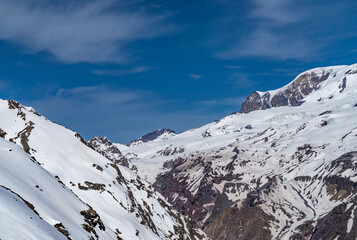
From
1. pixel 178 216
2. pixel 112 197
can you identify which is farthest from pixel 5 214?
pixel 178 216

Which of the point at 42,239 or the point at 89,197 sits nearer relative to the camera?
the point at 42,239

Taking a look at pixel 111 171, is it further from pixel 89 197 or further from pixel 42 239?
pixel 42 239

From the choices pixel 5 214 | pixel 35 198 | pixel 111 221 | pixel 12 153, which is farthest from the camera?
pixel 111 221

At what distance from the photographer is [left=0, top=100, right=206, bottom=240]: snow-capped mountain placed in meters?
40.2

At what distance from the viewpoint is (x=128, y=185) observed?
12712cm

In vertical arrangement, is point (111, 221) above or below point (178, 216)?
below

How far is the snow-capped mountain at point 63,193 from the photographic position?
40250 mm

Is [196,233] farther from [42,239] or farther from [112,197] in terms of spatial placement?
[42,239]

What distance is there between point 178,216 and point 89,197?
2915 inches

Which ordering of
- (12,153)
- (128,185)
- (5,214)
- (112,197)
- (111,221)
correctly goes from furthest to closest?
(128,185) → (112,197) → (111,221) → (12,153) → (5,214)

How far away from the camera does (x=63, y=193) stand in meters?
65.5

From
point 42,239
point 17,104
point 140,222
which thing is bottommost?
point 42,239

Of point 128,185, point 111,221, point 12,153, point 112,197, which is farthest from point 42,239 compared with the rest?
point 128,185

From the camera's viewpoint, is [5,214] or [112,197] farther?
[112,197]
